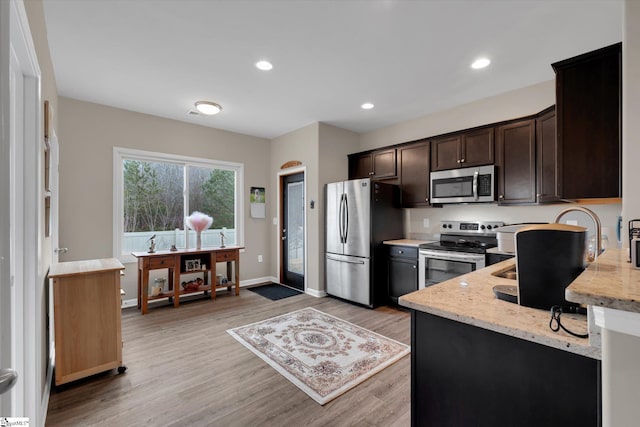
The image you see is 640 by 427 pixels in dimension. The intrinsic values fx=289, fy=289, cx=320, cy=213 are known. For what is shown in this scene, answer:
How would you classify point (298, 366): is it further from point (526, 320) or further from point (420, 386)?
point (526, 320)

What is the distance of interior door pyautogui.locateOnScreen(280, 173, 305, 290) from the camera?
484 centimetres

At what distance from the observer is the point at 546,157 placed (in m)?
2.89

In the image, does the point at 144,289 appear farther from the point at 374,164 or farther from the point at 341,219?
the point at 374,164

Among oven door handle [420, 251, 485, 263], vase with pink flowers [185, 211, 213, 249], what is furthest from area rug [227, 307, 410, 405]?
vase with pink flowers [185, 211, 213, 249]

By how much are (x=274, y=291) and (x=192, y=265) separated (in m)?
1.32

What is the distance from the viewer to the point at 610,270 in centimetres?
91

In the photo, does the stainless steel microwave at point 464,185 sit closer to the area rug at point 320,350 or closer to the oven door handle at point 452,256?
the oven door handle at point 452,256

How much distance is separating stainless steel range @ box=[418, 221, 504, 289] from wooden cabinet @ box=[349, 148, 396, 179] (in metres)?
1.14

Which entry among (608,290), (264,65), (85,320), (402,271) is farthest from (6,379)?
(402,271)

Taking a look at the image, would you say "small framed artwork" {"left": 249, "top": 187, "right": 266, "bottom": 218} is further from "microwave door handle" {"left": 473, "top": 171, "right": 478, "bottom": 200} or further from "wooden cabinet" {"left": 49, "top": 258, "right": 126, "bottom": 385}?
"microwave door handle" {"left": 473, "top": 171, "right": 478, "bottom": 200}

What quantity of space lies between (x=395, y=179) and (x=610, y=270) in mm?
3414

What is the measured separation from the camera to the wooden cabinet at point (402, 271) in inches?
144

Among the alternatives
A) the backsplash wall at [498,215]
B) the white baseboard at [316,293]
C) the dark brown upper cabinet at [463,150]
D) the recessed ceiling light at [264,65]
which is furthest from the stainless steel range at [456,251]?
the recessed ceiling light at [264,65]

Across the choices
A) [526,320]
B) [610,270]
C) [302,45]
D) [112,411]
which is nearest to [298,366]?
[112,411]
